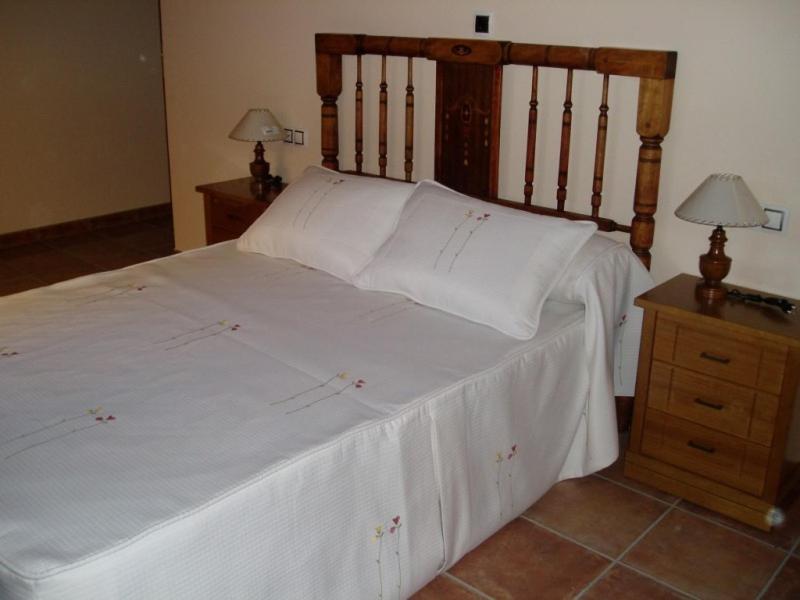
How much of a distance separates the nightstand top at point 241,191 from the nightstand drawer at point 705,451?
1.89 metres

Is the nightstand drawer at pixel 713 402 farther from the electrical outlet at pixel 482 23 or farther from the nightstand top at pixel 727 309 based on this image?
the electrical outlet at pixel 482 23

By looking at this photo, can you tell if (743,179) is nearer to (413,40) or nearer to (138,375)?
(413,40)

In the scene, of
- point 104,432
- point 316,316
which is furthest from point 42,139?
point 104,432

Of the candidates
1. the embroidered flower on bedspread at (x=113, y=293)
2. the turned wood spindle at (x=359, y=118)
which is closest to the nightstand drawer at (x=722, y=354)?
the turned wood spindle at (x=359, y=118)

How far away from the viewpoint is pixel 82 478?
5.47 feet

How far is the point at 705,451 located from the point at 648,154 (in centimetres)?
92

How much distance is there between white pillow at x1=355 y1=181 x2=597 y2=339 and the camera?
2.42 m

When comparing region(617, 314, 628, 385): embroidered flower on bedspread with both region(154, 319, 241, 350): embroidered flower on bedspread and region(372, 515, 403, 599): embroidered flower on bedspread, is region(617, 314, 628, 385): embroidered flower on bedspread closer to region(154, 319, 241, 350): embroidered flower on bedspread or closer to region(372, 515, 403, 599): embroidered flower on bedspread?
region(372, 515, 403, 599): embroidered flower on bedspread

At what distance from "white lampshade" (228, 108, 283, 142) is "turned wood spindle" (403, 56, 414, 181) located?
73 centimetres

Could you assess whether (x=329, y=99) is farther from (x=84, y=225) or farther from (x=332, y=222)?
(x=84, y=225)

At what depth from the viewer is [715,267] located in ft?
8.07

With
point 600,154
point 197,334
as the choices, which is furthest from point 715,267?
point 197,334

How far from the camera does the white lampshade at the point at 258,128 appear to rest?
11.9 ft

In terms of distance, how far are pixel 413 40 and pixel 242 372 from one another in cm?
158
